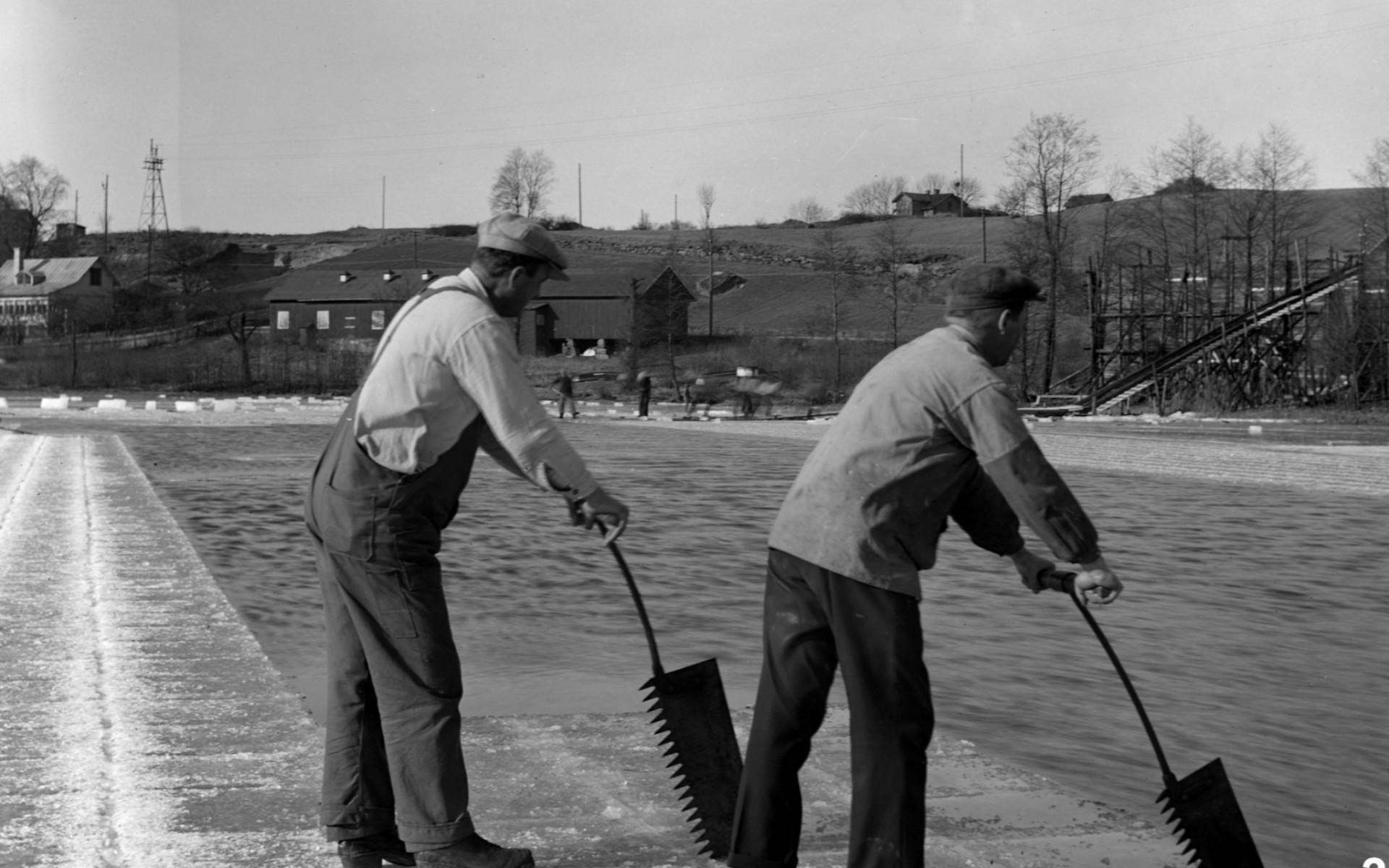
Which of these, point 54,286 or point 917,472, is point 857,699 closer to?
point 917,472

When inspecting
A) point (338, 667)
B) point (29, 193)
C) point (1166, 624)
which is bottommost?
point (1166, 624)

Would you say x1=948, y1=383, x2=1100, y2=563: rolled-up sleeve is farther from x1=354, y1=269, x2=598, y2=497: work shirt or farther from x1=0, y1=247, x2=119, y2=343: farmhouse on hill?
x1=0, y1=247, x2=119, y2=343: farmhouse on hill

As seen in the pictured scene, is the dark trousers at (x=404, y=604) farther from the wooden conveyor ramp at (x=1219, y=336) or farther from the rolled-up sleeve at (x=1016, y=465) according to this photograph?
the wooden conveyor ramp at (x=1219, y=336)

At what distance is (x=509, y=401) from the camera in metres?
4.06

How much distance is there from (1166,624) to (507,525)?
6953mm

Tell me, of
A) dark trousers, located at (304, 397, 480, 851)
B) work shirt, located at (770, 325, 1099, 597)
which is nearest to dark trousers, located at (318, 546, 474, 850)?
dark trousers, located at (304, 397, 480, 851)

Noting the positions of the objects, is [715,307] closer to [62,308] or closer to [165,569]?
[62,308]

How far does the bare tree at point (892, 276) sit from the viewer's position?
85.5 meters

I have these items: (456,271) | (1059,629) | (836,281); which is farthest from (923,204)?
(1059,629)

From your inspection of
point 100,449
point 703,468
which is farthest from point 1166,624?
point 100,449

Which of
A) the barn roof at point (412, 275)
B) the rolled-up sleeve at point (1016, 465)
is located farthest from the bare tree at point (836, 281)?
the rolled-up sleeve at point (1016, 465)

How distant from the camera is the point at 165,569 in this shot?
1000 centimetres

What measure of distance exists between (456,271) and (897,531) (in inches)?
3113

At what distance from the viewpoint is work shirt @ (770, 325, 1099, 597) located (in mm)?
3875
